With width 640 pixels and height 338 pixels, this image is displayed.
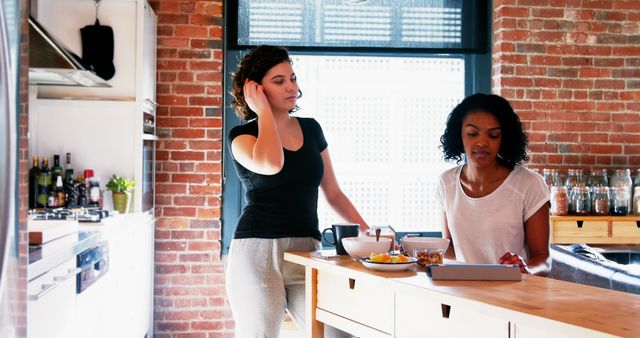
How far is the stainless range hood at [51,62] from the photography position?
276cm

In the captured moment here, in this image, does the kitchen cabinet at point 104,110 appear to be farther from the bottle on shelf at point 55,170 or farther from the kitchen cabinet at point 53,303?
the kitchen cabinet at point 53,303

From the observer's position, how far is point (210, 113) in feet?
14.5

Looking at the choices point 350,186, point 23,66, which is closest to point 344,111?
point 350,186

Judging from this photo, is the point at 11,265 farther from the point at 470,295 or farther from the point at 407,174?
the point at 407,174

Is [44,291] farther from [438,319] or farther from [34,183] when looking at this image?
[34,183]

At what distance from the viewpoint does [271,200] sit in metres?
2.46

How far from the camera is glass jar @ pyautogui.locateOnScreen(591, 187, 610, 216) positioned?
14.8 ft

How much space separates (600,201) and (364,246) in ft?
9.18

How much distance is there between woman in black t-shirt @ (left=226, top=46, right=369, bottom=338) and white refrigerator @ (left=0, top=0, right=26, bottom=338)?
3.72ft

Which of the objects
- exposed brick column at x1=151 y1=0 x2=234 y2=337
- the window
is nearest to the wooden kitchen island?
exposed brick column at x1=151 y1=0 x2=234 y2=337

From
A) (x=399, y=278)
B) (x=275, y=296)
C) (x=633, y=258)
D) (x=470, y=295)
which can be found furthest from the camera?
(x=633, y=258)

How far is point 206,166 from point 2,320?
315cm

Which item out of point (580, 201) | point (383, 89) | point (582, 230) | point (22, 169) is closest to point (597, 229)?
point (582, 230)

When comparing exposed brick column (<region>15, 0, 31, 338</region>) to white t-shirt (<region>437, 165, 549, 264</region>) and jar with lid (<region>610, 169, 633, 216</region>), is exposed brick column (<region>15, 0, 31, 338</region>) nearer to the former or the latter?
white t-shirt (<region>437, 165, 549, 264</region>)
